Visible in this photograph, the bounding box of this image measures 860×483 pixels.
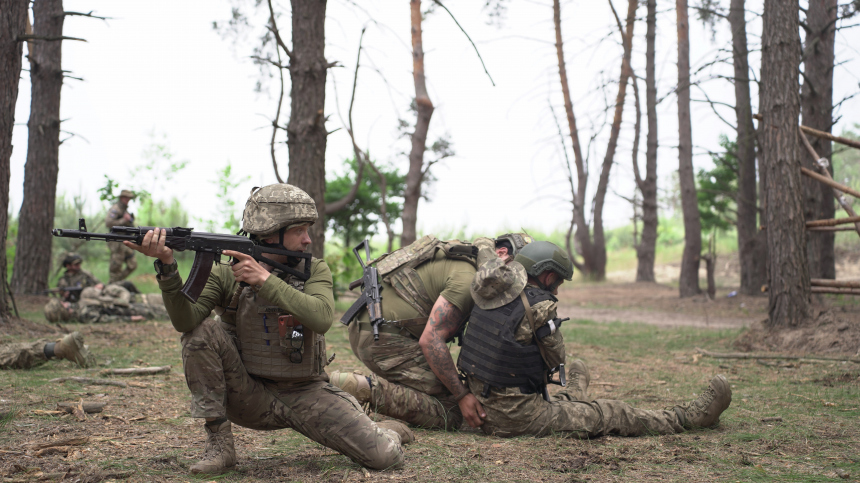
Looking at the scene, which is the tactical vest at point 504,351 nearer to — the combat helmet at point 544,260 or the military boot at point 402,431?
the combat helmet at point 544,260

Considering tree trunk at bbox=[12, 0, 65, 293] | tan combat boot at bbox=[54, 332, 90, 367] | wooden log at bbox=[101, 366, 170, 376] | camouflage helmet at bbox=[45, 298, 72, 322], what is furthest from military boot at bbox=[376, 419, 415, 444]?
tree trunk at bbox=[12, 0, 65, 293]

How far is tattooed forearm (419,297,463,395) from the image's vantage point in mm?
4160

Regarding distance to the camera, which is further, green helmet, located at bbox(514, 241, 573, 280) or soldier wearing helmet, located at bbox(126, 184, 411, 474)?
green helmet, located at bbox(514, 241, 573, 280)

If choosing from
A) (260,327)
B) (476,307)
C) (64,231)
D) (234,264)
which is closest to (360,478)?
(260,327)

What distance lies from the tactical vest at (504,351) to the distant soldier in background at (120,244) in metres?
9.41

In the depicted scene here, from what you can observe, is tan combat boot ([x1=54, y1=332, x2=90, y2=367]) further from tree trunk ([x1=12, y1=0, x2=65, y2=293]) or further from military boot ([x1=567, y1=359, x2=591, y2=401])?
tree trunk ([x1=12, y1=0, x2=65, y2=293])

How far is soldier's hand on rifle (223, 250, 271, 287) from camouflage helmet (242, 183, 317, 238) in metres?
0.25

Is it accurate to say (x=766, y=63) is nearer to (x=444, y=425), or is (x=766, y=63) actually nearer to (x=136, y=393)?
(x=444, y=425)

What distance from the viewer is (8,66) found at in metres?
6.73

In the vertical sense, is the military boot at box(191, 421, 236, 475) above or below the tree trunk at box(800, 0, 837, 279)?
below

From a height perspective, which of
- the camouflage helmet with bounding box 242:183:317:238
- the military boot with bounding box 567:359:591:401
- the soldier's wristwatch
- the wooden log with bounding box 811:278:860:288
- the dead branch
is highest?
the camouflage helmet with bounding box 242:183:317:238

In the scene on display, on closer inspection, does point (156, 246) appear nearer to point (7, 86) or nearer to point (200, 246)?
point (200, 246)

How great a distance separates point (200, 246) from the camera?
308 cm

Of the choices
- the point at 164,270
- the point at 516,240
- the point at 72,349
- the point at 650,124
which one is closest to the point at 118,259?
the point at 72,349
